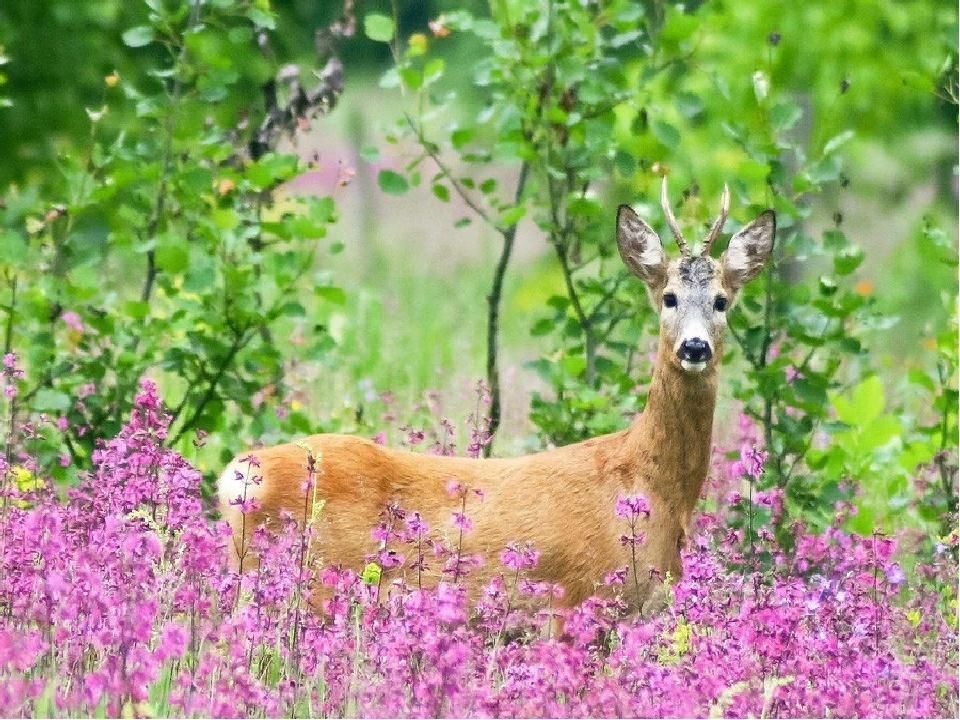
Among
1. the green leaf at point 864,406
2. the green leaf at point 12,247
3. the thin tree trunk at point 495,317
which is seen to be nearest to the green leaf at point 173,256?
the green leaf at point 12,247

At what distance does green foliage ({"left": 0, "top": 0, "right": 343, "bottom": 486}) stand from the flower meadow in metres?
1.39

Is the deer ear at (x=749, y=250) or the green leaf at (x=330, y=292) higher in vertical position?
the deer ear at (x=749, y=250)

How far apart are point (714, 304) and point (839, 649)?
59.3 inches

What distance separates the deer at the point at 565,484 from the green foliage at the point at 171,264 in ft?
3.79

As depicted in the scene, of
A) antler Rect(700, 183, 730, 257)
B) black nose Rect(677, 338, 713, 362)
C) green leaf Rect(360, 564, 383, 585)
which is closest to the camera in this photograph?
green leaf Rect(360, 564, 383, 585)

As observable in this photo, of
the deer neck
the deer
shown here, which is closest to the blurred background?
the deer

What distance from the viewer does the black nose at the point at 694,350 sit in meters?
5.62

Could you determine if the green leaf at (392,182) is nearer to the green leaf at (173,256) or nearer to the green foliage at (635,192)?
the green foliage at (635,192)

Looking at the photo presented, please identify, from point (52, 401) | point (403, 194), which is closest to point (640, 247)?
point (403, 194)

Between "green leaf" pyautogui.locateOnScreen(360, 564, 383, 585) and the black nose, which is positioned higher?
the black nose

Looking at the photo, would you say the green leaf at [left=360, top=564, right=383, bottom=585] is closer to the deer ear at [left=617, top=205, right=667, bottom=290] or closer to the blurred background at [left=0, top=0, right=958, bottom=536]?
the blurred background at [left=0, top=0, right=958, bottom=536]

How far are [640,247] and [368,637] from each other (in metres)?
1.93

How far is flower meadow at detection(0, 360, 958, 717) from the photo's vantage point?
4117 mm

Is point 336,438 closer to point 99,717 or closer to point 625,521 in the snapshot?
point 625,521
